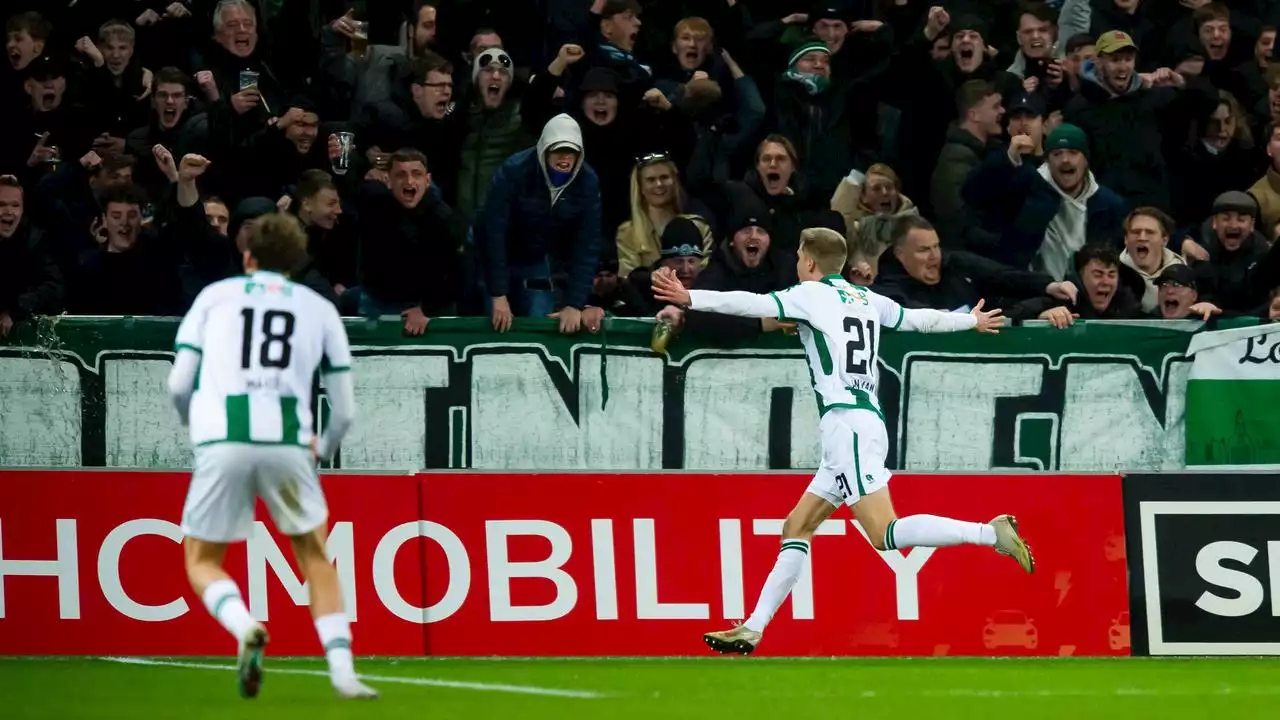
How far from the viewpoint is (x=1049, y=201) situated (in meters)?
14.0

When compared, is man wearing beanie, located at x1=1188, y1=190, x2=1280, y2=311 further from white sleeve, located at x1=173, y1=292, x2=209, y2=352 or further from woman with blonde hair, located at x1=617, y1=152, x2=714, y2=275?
→ white sleeve, located at x1=173, y1=292, x2=209, y2=352

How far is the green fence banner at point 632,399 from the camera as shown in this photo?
12320mm

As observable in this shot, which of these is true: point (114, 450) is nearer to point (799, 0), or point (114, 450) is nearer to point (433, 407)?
point (433, 407)

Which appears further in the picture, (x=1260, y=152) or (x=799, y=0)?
(x=799, y=0)

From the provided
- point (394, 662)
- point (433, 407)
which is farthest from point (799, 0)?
point (394, 662)

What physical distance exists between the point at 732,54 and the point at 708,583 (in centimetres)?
600

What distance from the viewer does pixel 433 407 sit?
40.9 ft

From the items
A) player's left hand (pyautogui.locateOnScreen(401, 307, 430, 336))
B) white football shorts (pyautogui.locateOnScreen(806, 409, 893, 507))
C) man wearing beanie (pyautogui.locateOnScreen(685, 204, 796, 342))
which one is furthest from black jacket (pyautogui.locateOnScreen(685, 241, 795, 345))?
white football shorts (pyautogui.locateOnScreen(806, 409, 893, 507))

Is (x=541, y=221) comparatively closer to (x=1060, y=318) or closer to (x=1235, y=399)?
(x=1060, y=318)

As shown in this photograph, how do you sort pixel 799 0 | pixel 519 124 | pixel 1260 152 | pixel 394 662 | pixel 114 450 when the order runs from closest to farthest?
pixel 394 662, pixel 114 450, pixel 519 124, pixel 1260 152, pixel 799 0

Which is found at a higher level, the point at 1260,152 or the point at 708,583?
the point at 1260,152

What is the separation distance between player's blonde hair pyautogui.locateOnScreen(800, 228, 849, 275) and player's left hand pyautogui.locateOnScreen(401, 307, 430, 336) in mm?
3116

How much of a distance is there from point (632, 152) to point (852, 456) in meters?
4.88

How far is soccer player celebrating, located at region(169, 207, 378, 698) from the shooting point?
7.95 metres
